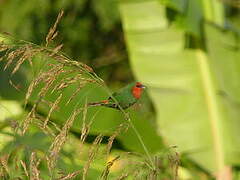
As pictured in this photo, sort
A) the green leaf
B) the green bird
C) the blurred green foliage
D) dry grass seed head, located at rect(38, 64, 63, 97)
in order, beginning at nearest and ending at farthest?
dry grass seed head, located at rect(38, 64, 63, 97) → the green bird → the green leaf → the blurred green foliage

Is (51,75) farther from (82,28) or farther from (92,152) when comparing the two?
(82,28)

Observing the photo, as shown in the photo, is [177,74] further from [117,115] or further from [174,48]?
[117,115]

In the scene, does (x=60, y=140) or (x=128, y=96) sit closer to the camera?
(x=60, y=140)

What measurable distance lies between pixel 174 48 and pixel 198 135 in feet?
1.78

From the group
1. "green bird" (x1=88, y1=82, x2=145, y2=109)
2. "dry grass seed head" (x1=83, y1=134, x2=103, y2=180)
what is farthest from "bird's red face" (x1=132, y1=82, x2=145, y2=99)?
"dry grass seed head" (x1=83, y1=134, x2=103, y2=180)

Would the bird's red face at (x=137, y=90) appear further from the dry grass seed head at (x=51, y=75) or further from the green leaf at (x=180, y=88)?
the green leaf at (x=180, y=88)

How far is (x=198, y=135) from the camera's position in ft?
13.2

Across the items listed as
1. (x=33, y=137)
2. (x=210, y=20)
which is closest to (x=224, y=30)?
(x=210, y=20)

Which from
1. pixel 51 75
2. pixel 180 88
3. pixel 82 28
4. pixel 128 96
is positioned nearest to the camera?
pixel 51 75

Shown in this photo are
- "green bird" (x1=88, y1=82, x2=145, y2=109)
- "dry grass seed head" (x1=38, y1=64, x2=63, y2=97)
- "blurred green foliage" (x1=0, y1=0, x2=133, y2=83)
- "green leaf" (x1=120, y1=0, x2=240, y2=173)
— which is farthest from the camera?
"blurred green foliage" (x1=0, y1=0, x2=133, y2=83)

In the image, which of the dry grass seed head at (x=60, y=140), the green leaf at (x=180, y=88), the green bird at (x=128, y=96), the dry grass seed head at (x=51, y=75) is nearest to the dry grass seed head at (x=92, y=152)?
the dry grass seed head at (x=60, y=140)

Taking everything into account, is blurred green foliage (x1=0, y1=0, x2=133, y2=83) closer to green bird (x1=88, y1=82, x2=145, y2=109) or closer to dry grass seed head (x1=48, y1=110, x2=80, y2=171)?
green bird (x1=88, y1=82, x2=145, y2=109)

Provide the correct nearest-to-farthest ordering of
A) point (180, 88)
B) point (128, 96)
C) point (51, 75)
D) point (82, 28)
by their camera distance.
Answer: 1. point (51, 75)
2. point (128, 96)
3. point (180, 88)
4. point (82, 28)

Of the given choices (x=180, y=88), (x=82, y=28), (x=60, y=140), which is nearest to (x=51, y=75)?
(x=60, y=140)
